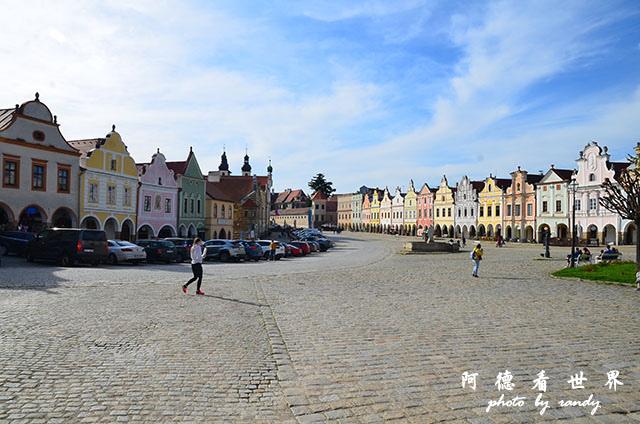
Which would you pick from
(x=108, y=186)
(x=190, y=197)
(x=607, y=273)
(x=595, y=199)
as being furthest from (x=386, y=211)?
(x=607, y=273)

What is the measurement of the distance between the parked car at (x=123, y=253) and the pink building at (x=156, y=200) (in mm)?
18999

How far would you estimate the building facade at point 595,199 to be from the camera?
59731mm

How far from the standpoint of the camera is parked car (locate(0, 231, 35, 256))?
2811 centimetres

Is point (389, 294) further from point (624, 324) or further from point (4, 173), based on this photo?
point (4, 173)

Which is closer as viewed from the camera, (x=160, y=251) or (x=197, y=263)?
(x=197, y=263)

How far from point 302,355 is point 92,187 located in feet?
119

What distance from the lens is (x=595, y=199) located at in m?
61.9

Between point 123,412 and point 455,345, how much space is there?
5517mm

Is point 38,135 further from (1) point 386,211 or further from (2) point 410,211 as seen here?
(1) point 386,211

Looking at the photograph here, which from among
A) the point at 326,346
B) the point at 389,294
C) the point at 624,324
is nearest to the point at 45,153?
the point at 389,294

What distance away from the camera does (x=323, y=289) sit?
16891mm

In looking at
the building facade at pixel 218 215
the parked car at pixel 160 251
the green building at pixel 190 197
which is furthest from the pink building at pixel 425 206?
the parked car at pixel 160 251

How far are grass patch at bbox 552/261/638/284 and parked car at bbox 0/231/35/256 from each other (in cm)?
2868

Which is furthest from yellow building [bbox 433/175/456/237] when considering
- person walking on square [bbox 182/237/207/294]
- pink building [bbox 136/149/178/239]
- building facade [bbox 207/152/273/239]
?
person walking on square [bbox 182/237/207/294]
